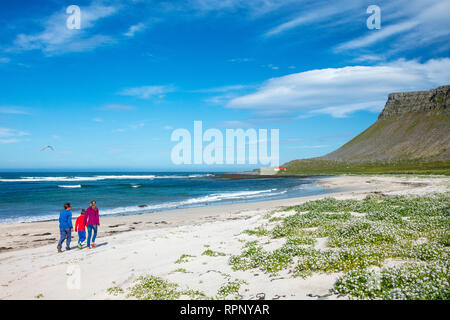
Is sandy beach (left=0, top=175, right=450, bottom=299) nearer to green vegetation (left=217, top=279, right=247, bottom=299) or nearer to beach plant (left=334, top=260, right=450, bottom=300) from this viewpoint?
green vegetation (left=217, top=279, right=247, bottom=299)

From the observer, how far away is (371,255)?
831 centimetres

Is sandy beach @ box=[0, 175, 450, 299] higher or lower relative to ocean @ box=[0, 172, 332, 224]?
higher

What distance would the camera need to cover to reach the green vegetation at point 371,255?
629cm

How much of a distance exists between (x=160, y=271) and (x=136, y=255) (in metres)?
3.20

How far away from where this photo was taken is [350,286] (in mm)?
6723

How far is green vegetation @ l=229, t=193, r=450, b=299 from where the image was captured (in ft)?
20.6

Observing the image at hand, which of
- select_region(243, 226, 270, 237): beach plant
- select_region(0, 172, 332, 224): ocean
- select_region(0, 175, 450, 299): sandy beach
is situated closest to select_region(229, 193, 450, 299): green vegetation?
select_region(243, 226, 270, 237): beach plant

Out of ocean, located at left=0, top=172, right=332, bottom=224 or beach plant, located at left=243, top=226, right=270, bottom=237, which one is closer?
beach plant, located at left=243, top=226, right=270, bottom=237

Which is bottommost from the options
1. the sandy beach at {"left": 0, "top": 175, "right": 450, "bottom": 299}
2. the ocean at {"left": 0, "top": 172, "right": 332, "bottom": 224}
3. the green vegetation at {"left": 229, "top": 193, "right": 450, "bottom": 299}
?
the ocean at {"left": 0, "top": 172, "right": 332, "bottom": 224}

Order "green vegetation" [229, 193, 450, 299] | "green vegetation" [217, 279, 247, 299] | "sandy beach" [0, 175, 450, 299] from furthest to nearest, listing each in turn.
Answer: "sandy beach" [0, 175, 450, 299] → "green vegetation" [217, 279, 247, 299] → "green vegetation" [229, 193, 450, 299]

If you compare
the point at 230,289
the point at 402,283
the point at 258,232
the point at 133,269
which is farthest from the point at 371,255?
the point at 133,269

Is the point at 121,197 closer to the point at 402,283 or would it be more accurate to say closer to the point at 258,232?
the point at 258,232
